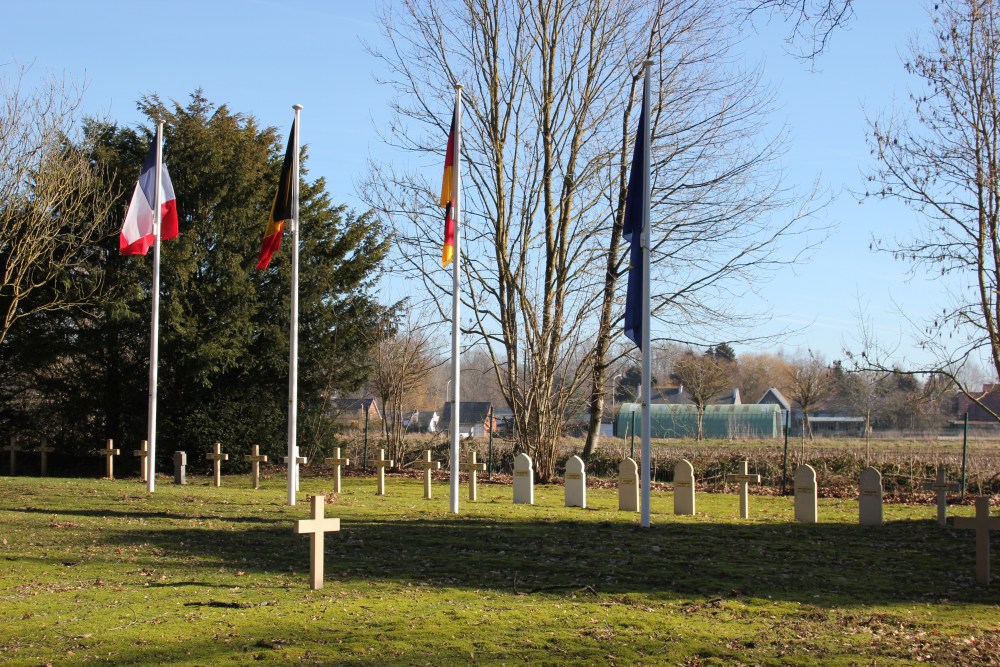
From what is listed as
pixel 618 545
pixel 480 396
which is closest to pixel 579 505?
pixel 618 545

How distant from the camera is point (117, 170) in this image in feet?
84.6

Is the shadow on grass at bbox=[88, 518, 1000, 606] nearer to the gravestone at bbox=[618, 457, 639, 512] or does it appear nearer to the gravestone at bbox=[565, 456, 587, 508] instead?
the gravestone at bbox=[618, 457, 639, 512]

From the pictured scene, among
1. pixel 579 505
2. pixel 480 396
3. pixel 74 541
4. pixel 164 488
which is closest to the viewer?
pixel 74 541

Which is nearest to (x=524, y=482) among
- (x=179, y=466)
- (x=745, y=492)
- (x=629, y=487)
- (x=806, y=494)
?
(x=629, y=487)

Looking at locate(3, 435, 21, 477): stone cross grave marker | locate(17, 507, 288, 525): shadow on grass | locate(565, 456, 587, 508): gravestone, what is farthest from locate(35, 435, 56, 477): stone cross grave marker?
locate(565, 456, 587, 508): gravestone

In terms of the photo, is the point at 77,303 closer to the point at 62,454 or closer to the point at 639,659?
the point at 62,454

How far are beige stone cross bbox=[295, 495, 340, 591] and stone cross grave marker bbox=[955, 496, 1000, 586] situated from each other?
6.73m

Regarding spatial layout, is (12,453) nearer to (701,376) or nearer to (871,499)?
(871,499)

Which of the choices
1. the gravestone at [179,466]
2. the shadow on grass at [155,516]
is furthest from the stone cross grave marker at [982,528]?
the gravestone at [179,466]

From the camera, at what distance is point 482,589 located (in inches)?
371

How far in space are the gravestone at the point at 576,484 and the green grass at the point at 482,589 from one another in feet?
3.05

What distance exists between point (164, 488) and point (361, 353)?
11.3m

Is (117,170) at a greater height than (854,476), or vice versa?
(117,170)

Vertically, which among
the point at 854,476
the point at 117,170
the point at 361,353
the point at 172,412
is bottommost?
the point at 854,476
